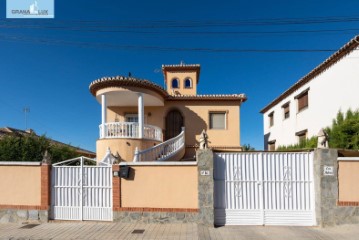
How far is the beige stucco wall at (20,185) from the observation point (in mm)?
6465

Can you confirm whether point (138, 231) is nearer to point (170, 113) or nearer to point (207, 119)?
point (170, 113)

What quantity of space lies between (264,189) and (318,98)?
793 centimetres

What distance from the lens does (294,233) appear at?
5453mm

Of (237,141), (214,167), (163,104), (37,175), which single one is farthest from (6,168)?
(237,141)

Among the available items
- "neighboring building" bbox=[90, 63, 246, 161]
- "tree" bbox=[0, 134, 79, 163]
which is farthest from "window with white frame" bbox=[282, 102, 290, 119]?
"tree" bbox=[0, 134, 79, 163]

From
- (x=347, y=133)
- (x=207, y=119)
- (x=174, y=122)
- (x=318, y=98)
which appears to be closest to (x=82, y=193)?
(x=174, y=122)

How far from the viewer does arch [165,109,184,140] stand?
42.6ft

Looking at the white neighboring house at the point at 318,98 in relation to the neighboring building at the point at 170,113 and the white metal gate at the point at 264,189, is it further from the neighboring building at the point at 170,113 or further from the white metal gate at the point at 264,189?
the white metal gate at the point at 264,189

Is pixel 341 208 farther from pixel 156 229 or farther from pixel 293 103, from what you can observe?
pixel 293 103

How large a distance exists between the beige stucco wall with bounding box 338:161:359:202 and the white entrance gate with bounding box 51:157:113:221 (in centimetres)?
672

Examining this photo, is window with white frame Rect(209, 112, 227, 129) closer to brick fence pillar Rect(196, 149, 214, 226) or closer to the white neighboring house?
the white neighboring house

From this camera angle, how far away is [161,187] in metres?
6.16

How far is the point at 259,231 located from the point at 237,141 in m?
7.64

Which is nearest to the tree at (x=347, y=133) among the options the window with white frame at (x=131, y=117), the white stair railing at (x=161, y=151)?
the white stair railing at (x=161, y=151)
